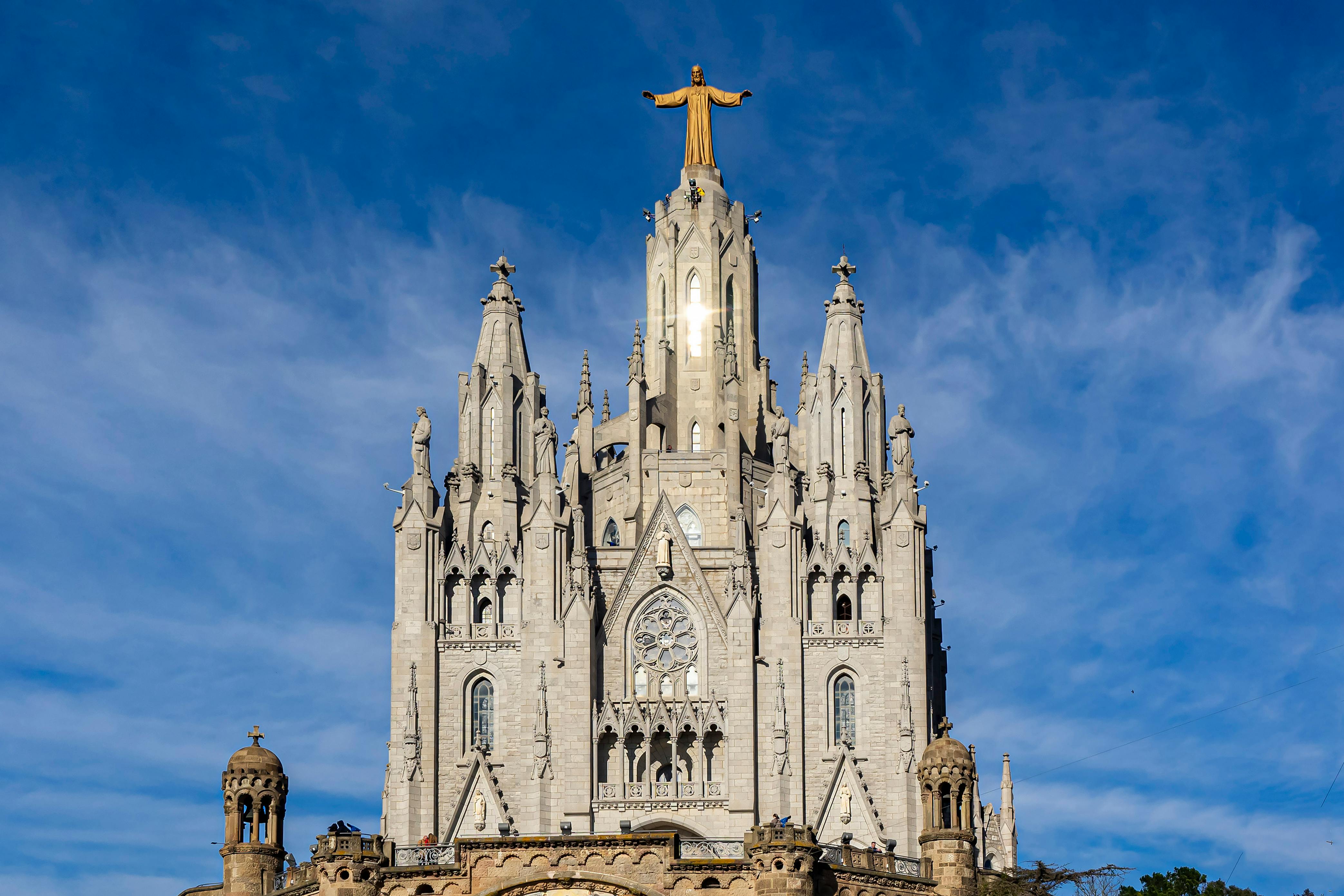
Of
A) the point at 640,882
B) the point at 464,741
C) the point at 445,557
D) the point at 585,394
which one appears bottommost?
the point at 640,882

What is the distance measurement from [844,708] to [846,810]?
13.6ft

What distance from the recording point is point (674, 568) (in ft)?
291

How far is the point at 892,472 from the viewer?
89875mm

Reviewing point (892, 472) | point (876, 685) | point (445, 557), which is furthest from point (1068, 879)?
point (445, 557)

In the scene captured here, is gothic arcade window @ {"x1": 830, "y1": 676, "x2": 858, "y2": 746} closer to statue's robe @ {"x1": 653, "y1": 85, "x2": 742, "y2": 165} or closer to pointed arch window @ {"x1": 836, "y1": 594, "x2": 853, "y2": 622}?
pointed arch window @ {"x1": 836, "y1": 594, "x2": 853, "y2": 622}

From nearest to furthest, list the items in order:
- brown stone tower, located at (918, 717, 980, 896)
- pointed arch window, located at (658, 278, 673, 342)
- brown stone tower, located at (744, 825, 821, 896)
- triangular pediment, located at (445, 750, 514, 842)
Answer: brown stone tower, located at (744, 825, 821, 896) < brown stone tower, located at (918, 717, 980, 896) < triangular pediment, located at (445, 750, 514, 842) < pointed arch window, located at (658, 278, 673, 342)

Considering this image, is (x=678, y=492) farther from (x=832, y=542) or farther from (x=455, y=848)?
(x=455, y=848)

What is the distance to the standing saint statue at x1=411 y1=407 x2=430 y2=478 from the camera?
89.5 meters

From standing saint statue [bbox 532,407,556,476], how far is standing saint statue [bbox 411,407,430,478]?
419 centimetres

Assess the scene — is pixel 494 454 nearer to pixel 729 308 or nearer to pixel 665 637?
pixel 665 637

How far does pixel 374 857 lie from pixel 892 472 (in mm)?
30423

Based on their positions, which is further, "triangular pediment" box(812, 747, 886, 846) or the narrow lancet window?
the narrow lancet window

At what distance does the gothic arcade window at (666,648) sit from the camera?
87875 mm

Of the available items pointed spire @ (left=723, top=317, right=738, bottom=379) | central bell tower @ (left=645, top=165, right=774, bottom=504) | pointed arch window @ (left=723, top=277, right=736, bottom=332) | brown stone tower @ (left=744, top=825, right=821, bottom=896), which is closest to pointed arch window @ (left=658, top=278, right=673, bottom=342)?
central bell tower @ (left=645, top=165, right=774, bottom=504)
